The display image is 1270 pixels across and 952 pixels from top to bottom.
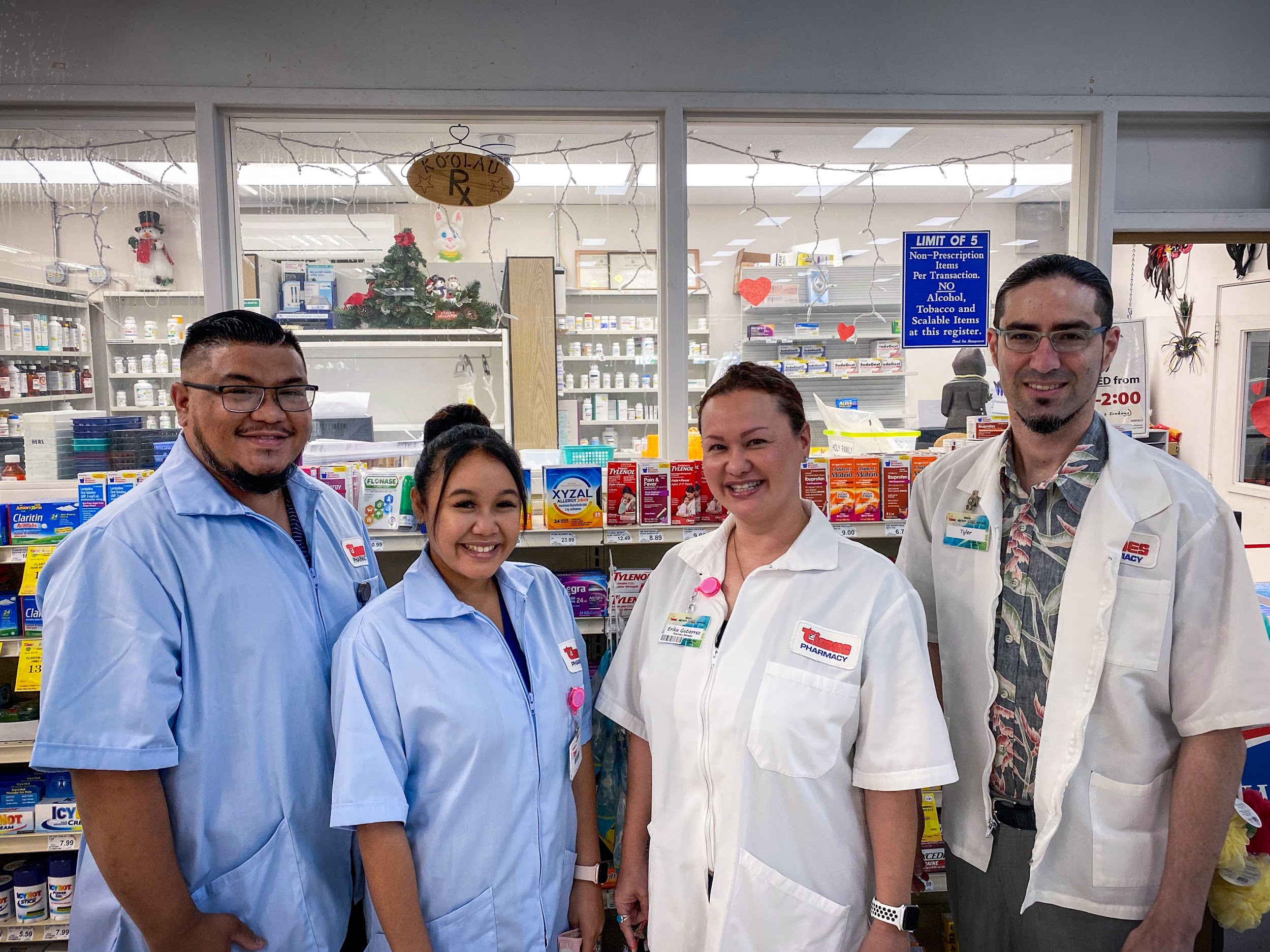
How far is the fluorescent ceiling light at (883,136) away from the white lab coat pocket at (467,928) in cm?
341

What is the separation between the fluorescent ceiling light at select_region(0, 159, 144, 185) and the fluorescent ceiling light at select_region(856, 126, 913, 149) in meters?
3.28

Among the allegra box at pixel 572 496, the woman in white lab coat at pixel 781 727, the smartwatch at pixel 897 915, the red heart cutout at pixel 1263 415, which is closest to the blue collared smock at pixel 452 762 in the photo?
the woman in white lab coat at pixel 781 727

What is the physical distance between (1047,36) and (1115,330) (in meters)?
2.33

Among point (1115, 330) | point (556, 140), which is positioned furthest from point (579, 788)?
point (556, 140)

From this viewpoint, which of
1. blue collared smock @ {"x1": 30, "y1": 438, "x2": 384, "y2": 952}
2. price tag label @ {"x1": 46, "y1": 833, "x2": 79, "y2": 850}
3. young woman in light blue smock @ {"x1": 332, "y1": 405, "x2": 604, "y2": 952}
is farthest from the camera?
price tag label @ {"x1": 46, "y1": 833, "x2": 79, "y2": 850}

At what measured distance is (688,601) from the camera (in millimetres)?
1841

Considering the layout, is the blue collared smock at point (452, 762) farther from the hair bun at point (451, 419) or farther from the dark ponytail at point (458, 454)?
the hair bun at point (451, 419)

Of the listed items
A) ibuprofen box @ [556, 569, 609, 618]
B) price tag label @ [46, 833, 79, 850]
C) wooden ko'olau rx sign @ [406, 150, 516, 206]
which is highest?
wooden ko'olau rx sign @ [406, 150, 516, 206]

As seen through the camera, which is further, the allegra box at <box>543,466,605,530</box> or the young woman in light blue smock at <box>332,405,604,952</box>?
the allegra box at <box>543,466,605,530</box>

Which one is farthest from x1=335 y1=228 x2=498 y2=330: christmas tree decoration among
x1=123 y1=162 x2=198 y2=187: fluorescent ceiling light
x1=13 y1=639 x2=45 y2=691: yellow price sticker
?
x1=13 y1=639 x2=45 y2=691: yellow price sticker

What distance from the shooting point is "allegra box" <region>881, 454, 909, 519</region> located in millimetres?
2846

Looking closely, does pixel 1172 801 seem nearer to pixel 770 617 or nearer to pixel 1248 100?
pixel 770 617

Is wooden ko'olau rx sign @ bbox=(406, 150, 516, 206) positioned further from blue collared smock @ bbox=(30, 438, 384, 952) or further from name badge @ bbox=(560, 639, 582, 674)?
name badge @ bbox=(560, 639, 582, 674)

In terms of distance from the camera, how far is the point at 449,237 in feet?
11.6
